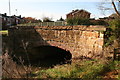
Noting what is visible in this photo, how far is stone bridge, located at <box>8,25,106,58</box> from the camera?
1244 centimetres

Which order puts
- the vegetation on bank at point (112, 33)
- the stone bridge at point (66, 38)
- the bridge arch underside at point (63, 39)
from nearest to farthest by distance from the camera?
1. the vegetation on bank at point (112, 33)
2. the stone bridge at point (66, 38)
3. the bridge arch underside at point (63, 39)

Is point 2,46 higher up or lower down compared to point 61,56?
higher up

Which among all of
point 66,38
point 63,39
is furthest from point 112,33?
point 63,39

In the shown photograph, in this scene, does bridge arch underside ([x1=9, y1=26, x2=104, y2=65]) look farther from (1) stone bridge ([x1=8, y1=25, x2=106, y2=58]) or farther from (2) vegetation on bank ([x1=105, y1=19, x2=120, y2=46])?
(2) vegetation on bank ([x1=105, y1=19, x2=120, y2=46])

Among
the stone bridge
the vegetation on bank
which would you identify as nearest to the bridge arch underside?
the stone bridge

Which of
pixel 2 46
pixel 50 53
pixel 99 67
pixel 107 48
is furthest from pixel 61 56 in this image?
pixel 99 67

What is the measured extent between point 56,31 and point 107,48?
269 inches

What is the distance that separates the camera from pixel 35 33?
727 inches

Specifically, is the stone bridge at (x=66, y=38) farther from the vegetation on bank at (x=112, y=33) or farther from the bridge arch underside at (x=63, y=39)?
the vegetation on bank at (x=112, y=33)

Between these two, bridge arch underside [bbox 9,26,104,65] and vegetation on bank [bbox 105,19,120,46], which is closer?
vegetation on bank [bbox 105,19,120,46]

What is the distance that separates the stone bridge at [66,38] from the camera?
12443 mm

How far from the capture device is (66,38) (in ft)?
51.1

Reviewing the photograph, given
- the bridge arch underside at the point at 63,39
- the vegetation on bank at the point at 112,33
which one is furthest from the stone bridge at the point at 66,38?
the vegetation on bank at the point at 112,33

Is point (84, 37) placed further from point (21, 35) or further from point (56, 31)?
point (21, 35)
